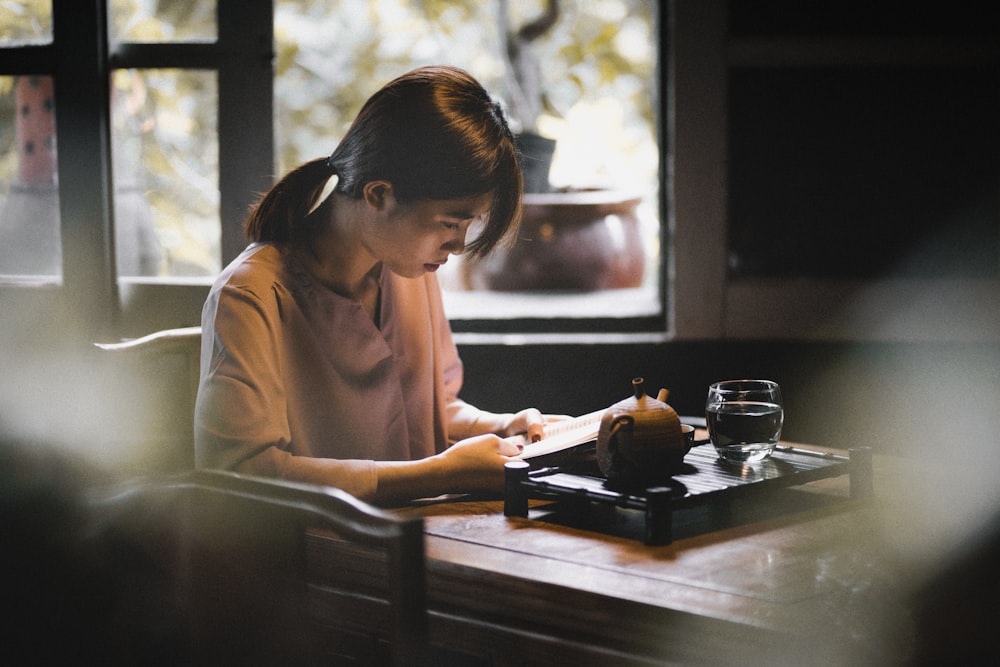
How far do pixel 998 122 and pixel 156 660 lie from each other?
87.6 inches

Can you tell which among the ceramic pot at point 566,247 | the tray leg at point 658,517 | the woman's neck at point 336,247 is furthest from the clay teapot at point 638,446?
the ceramic pot at point 566,247

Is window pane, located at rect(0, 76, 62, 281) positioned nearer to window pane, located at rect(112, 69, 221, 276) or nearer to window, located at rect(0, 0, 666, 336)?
window, located at rect(0, 0, 666, 336)

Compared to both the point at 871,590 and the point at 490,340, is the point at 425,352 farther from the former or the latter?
the point at 871,590

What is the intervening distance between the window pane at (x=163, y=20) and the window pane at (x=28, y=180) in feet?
0.97

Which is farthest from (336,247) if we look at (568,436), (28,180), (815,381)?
(28,180)

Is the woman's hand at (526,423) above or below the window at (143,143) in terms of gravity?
below

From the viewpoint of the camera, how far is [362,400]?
1.81m

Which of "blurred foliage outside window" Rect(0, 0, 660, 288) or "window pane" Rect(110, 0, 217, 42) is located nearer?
"window pane" Rect(110, 0, 217, 42)

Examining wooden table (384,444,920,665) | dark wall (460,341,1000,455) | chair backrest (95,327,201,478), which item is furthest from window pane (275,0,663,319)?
wooden table (384,444,920,665)

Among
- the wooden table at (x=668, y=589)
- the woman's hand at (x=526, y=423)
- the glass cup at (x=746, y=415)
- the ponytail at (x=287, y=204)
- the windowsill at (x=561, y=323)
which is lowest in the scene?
the wooden table at (x=668, y=589)

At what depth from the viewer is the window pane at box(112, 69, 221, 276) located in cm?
272

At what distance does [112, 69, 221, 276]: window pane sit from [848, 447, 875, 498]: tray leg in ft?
5.70

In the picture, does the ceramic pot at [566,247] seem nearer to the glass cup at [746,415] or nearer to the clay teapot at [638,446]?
the glass cup at [746,415]

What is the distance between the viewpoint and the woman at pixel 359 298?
156cm
